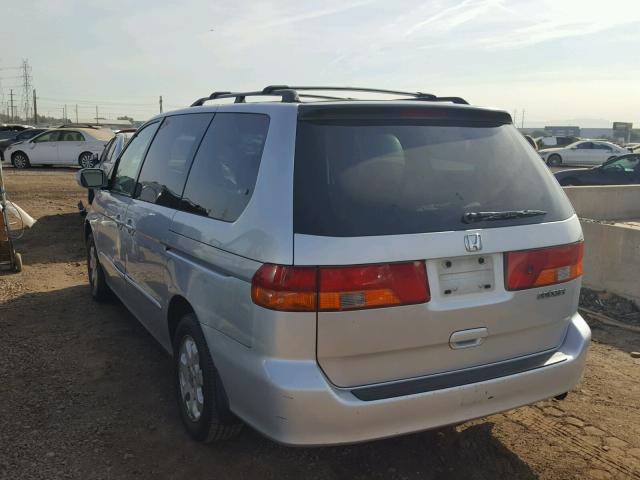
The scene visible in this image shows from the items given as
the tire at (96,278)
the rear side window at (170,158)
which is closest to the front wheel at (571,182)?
the tire at (96,278)

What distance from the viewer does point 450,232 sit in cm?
260

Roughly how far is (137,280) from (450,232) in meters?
2.50

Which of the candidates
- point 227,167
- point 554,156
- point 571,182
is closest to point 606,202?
point 571,182

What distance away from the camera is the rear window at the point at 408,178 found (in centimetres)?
250

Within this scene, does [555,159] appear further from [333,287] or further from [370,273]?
[333,287]

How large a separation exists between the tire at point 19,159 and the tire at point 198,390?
2289 cm

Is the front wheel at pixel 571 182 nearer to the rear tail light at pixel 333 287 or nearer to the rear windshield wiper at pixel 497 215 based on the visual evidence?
the rear windshield wiper at pixel 497 215

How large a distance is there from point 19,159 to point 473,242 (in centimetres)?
2442

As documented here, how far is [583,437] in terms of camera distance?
11.2 ft

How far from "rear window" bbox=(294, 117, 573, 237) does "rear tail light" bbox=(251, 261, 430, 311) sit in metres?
0.16

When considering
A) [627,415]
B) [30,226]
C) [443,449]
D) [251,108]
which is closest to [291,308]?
[251,108]

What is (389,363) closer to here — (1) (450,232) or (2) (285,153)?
→ (1) (450,232)

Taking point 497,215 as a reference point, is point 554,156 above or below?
below

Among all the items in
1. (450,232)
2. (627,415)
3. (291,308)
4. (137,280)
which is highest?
(450,232)
